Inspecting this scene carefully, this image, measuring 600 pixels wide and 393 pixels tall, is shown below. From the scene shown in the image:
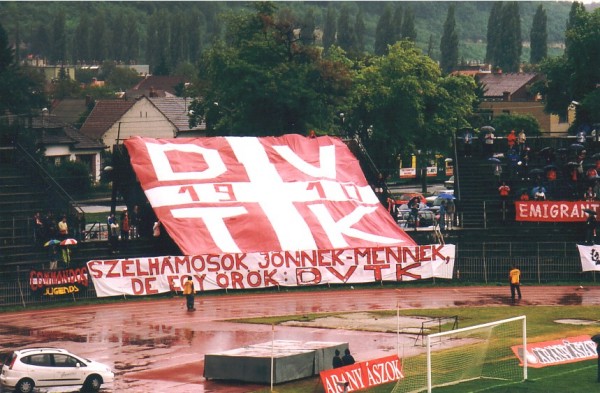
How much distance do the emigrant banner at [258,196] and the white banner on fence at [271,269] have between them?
72.0 inches

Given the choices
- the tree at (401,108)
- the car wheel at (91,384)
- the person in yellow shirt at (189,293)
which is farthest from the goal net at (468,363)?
the tree at (401,108)

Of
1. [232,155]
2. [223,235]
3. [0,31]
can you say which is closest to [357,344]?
[223,235]

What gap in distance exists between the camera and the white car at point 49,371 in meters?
36.0

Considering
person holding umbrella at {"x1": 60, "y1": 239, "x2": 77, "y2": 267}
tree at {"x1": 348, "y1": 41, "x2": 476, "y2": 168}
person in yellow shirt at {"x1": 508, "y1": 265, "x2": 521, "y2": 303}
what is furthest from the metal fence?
tree at {"x1": 348, "y1": 41, "x2": 476, "y2": 168}

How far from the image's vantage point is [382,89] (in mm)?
98625

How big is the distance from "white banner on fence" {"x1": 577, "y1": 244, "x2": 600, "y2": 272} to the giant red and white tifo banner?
12.6ft

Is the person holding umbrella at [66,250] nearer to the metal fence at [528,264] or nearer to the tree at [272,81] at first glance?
the metal fence at [528,264]

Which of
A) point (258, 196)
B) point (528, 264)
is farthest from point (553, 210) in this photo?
point (258, 196)

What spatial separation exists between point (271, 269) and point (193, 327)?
9.77 metres

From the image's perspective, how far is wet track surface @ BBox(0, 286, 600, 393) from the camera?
131 ft

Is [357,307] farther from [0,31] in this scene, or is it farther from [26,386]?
[0,31]

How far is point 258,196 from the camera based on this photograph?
2469 inches

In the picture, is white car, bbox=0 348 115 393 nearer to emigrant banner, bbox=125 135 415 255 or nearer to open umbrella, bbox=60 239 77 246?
open umbrella, bbox=60 239 77 246

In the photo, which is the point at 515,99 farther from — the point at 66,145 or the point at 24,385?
the point at 24,385
